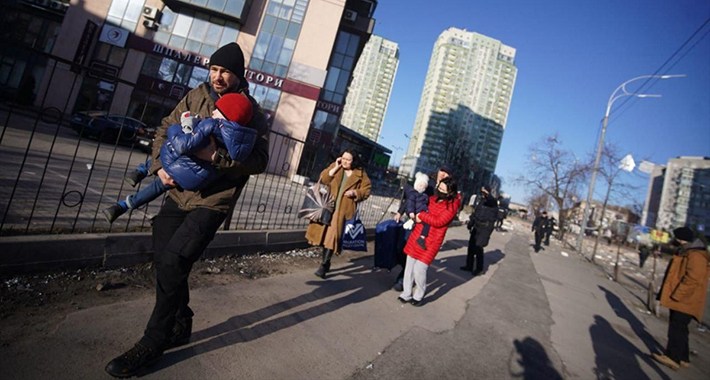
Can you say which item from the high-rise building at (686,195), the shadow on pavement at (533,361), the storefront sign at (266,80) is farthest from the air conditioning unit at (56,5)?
the high-rise building at (686,195)

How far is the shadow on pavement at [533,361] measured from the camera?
3.35 meters

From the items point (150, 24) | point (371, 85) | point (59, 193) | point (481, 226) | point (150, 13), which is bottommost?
point (59, 193)

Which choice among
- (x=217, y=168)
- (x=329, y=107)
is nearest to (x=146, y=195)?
(x=217, y=168)

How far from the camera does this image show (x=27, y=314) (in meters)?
2.28

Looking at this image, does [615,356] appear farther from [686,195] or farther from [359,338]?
[686,195]

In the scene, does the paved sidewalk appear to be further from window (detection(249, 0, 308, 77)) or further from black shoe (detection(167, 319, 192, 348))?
window (detection(249, 0, 308, 77))

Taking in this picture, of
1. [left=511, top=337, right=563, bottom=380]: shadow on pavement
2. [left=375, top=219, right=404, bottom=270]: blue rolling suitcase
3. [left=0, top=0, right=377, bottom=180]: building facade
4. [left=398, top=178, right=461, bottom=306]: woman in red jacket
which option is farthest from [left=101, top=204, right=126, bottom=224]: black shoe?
[left=0, top=0, right=377, bottom=180]: building facade

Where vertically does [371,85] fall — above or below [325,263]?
above

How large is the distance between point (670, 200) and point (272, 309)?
105531 millimetres

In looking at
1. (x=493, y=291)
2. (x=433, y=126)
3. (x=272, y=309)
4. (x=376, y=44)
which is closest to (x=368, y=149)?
(x=493, y=291)

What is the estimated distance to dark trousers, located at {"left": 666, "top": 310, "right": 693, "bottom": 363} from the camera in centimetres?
461

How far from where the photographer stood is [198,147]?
1.87m

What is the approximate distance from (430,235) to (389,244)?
3.37 feet

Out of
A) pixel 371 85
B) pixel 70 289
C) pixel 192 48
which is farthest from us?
pixel 371 85
